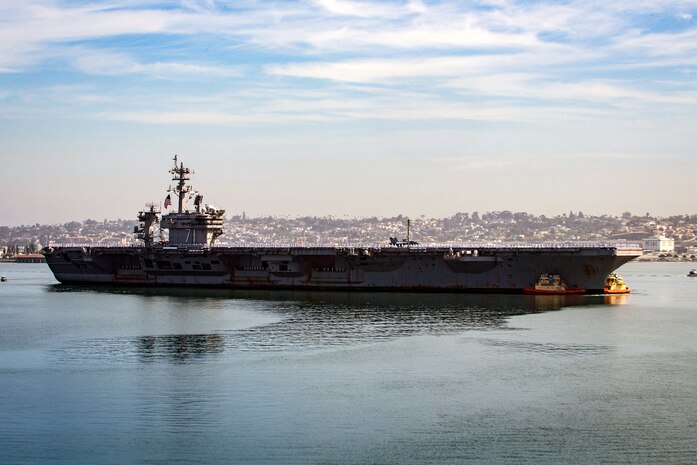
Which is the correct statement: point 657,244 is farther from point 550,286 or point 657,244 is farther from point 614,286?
point 550,286

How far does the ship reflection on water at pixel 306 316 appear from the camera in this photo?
22547 millimetres

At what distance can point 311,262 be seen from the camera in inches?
1590

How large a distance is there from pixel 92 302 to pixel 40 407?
21.4 metres

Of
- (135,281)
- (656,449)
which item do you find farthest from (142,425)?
(135,281)

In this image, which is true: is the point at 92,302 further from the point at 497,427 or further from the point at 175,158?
the point at 497,427

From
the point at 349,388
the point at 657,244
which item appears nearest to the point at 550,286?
the point at 349,388

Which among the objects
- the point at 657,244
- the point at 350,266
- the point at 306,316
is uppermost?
the point at 657,244

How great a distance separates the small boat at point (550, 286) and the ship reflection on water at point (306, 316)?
328 millimetres

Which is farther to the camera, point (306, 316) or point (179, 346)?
point (306, 316)

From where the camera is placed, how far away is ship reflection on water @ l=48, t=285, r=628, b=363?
2255cm

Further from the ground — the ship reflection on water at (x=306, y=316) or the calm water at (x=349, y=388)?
the ship reflection on water at (x=306, y=316)

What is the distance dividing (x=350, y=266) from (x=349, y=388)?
2239 centimetres

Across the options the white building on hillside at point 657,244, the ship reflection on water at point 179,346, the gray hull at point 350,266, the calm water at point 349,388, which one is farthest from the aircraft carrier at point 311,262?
the white building on hillside at point 657,244

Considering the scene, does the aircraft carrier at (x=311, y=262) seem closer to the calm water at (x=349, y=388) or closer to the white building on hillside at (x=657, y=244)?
the calm water at (x=349, y=388)
